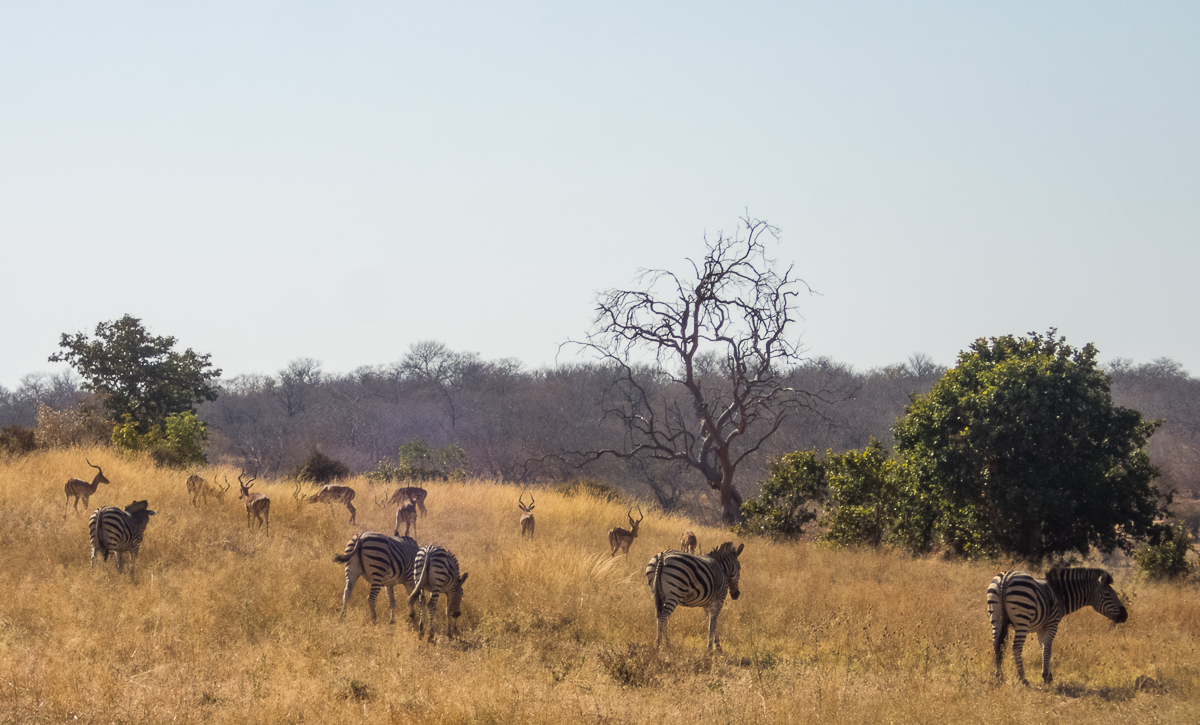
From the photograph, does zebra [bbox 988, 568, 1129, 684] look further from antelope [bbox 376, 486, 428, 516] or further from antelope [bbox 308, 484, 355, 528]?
antelope [bbox 308, 484, 355, 528]

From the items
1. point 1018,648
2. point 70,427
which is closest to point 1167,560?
point 1018,648

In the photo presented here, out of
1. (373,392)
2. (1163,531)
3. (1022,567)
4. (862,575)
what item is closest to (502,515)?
(862,575)

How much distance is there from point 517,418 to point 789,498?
3497cm

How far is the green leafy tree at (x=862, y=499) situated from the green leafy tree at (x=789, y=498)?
63 cm

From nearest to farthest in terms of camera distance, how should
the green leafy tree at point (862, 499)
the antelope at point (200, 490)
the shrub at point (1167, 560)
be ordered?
the antelope at point (200, 490), the shrub at point (1167, 560), the green leafy tree at point (862, 499)

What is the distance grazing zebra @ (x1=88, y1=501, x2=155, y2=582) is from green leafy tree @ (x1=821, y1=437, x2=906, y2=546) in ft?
49.1

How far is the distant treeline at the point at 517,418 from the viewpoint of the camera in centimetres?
5003

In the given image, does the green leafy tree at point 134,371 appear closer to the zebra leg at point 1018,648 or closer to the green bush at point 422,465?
the green bush at point 422,465

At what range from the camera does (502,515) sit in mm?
20297

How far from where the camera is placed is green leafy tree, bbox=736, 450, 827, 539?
76.7ft

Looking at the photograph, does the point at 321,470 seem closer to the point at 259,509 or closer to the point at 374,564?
the point at 259,509

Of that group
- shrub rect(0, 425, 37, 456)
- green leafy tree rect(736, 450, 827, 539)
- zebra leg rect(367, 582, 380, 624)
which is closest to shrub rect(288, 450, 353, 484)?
→ shrub rect(0, 425, 37, 456)

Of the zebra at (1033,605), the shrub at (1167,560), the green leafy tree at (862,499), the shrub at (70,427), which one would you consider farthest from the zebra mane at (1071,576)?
the shrub at (70,427)

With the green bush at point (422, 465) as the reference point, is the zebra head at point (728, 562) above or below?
below
